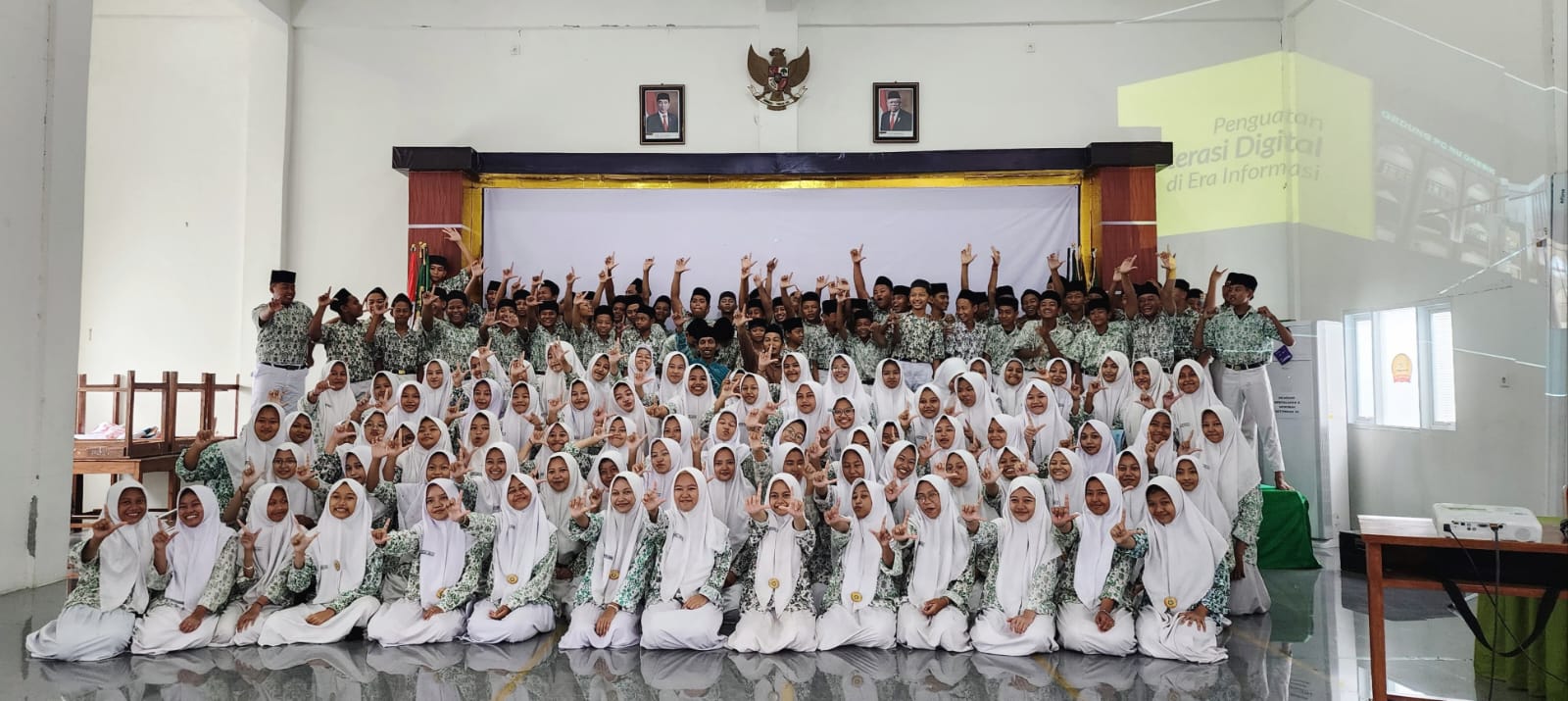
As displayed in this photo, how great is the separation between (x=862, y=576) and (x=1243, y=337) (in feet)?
15.4

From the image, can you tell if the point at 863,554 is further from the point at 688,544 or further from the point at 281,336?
the point at 281,336

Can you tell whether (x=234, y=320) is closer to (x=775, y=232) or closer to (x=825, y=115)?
(x=775, y=232)

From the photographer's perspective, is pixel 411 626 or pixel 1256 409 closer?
pixel 411 626

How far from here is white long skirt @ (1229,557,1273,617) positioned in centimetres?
623

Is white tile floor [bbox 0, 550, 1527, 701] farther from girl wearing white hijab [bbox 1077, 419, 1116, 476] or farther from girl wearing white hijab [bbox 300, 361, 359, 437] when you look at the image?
girl wearing white hijab [bbox 300, 361, 359, 437]

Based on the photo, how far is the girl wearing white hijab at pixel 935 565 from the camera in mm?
5516

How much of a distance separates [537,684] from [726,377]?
154 inches

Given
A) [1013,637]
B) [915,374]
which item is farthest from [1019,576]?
[915,374]

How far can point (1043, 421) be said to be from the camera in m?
7.30

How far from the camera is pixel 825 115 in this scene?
1138 cm

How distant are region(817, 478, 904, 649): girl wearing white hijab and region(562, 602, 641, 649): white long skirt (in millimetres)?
1113

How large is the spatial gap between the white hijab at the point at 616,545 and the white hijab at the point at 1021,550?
86.7 inches

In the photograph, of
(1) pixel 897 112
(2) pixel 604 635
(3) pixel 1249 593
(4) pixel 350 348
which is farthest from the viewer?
(1) pixel 897 112

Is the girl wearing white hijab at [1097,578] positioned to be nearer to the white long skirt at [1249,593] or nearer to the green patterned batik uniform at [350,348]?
the white long skirt at [1249,593]
